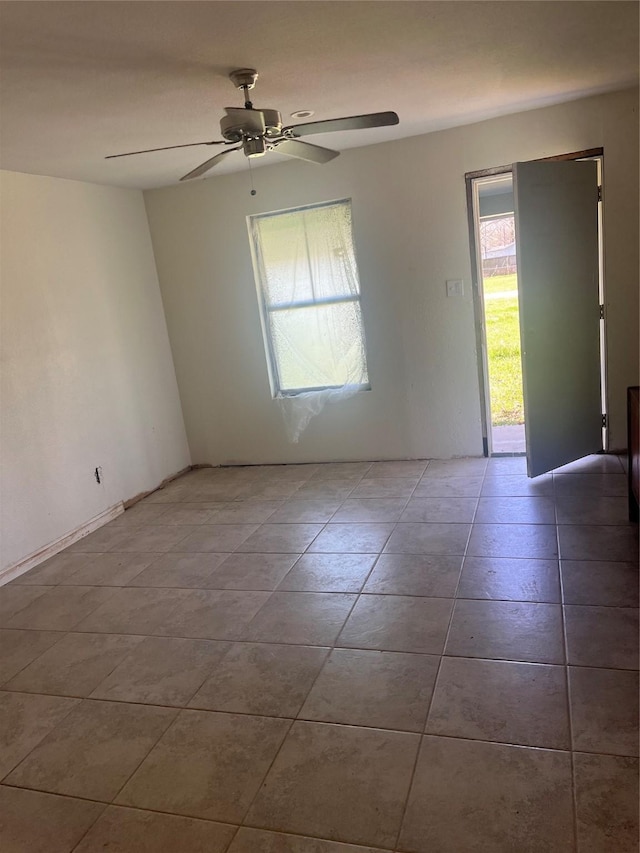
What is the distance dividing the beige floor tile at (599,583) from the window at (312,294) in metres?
2.33

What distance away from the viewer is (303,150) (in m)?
2.82

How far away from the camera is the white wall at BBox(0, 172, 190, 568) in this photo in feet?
11.8

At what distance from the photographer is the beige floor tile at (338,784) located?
62.1 inches

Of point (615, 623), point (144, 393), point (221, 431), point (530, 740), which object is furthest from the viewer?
point (221, 431)

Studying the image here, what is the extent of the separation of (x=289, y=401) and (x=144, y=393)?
1.16 m

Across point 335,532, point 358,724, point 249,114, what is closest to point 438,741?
point 358,724

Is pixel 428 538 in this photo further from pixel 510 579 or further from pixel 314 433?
pixel 314 433

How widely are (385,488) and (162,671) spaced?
7.14 feet

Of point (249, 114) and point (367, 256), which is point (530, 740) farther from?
point (367, 256)

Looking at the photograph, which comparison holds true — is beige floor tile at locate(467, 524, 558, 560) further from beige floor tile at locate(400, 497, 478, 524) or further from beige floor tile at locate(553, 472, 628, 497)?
beige floor tile at locate(553, 472, 628, 497)

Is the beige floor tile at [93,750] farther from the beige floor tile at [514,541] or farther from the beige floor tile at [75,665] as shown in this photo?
the beige floor tile at [514,541]

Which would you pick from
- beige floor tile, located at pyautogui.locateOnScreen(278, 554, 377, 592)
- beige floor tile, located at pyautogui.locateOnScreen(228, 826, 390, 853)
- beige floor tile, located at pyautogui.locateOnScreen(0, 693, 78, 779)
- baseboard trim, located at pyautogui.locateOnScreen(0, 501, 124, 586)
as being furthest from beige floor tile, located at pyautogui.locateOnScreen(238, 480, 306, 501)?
beige floor tile, located at pyautogui.locateOnScreen(228, 826, 390, 853)

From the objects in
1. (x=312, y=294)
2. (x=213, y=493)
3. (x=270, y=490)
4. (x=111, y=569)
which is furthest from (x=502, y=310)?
(x=111, y=569)

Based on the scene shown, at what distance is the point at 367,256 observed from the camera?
4.41m
